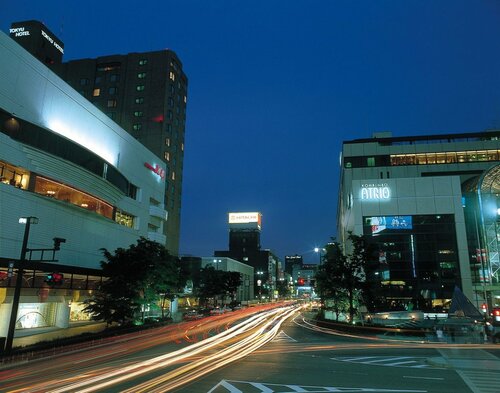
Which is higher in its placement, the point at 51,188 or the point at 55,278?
the point at 51,188

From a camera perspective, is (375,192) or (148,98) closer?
(375,192)

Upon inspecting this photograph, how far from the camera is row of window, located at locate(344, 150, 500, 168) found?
271ft

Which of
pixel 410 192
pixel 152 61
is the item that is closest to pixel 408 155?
pixel 410 192

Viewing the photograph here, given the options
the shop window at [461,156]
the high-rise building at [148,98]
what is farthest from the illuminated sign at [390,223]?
the high-rise building at [148,98]

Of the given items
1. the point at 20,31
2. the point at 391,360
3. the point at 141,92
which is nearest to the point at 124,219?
the point at 391,360

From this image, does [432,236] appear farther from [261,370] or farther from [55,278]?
[55,278]

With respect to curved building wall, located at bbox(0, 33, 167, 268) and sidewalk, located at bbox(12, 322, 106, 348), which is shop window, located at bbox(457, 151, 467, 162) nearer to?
curved building wall, located at bbox(0, 33, 167, 268)

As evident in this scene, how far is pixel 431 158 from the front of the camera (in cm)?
8294

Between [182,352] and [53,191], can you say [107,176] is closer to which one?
[53,191]

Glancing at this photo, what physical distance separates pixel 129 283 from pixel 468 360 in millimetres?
27988

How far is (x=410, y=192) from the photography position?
65.9 m

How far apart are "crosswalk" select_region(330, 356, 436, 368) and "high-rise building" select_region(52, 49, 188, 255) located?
7951 cm

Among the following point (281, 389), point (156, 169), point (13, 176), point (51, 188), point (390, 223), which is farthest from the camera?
point (156, 169)

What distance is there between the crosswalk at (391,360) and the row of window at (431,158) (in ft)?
208
